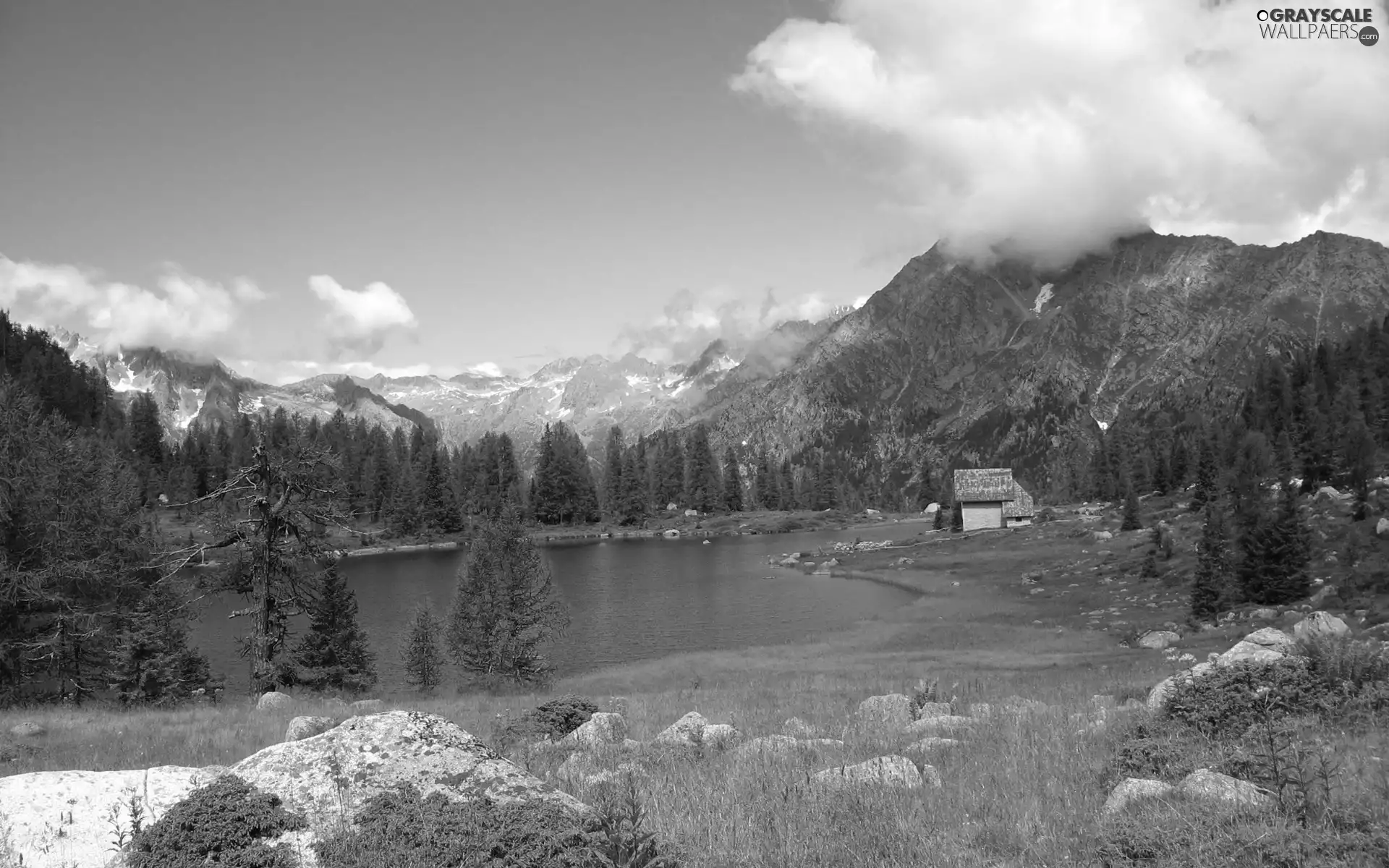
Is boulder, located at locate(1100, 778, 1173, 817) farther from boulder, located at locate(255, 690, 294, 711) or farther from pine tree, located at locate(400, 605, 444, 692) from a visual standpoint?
pine tree, located at locate(400, 605, 444, 692)

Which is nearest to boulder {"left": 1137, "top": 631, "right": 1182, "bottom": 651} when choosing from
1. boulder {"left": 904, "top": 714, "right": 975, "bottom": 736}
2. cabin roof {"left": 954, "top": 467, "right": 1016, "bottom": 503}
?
boulder {"left": 904, "top": 714, "right": 975, "bottom": 736}

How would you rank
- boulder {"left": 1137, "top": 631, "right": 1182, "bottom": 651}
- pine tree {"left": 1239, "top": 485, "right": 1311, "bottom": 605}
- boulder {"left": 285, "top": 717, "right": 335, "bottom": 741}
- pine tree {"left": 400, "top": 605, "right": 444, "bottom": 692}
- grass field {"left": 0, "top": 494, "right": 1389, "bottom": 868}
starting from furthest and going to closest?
pine tree {"left": 400, "top": 605, "right": 444, "bottom": 692} < pine tree {"left": 1239, "top": 485, "right": 1311, "bottom": 605} < boulder {"left": 1137, "top": 631, "right": 1182, "bottom": 651} < boulder {"left": 285, "top": 717, "right": 335, "bottom": 741} < grass field {"left": 0, "top": 494, "right": 1389, "bottom": 868}

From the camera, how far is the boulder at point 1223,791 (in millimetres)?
7859

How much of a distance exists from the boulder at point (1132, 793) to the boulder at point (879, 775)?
2166 mm

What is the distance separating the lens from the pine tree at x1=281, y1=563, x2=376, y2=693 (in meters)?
37.1

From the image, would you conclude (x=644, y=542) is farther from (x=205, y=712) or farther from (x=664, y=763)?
(x=664, y=763)

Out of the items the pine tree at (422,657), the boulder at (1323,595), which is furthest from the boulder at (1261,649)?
the pine tree at (422,657)

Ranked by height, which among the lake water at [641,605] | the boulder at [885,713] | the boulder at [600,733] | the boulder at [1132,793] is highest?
the boulder at [1132,793]

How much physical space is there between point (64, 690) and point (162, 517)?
135628 mm

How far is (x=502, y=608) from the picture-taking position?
3959cm

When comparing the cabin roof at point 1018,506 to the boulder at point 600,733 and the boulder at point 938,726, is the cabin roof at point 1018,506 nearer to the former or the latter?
the boulder at point 938,726

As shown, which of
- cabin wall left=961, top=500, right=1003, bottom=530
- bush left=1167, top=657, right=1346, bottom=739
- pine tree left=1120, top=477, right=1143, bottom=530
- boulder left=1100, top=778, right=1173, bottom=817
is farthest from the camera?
cabin wall left=961, top=500, right=1003, bottom=530

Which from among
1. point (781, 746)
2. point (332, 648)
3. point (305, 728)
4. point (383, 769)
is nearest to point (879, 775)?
point (781, 746)

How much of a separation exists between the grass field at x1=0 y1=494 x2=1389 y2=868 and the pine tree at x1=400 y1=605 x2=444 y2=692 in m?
8.30
